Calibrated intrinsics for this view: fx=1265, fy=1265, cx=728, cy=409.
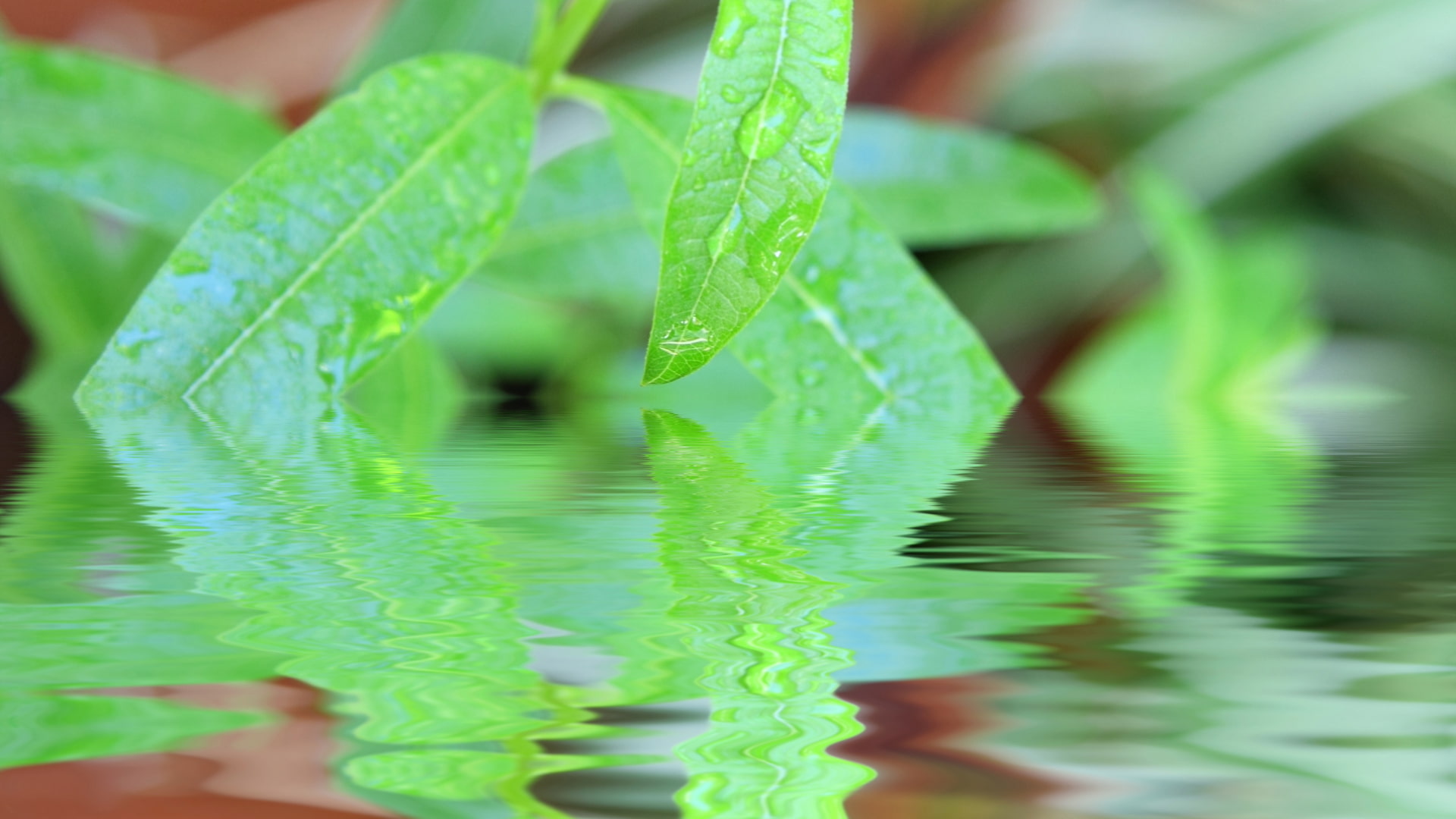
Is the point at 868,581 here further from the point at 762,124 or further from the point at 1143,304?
the point at 1143,304

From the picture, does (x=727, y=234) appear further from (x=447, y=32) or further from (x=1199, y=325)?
(x=1199, y=325)

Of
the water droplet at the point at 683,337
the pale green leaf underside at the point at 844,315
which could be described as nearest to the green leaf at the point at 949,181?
the pale green leaf underside at the point at 844,315

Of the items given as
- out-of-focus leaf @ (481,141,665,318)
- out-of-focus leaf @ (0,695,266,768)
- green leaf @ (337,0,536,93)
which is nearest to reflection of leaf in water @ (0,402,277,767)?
out-of-focus leaf @ (0,695,266,768)

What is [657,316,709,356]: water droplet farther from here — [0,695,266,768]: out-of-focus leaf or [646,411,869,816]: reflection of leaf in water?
[0,695,266,768]: out-of-focus leaf

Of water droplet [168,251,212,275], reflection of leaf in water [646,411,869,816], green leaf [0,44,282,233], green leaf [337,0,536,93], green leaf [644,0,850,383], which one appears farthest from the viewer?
green leaf [337,0,536,93]

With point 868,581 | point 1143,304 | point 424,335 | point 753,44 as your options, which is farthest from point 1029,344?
point 868,581
